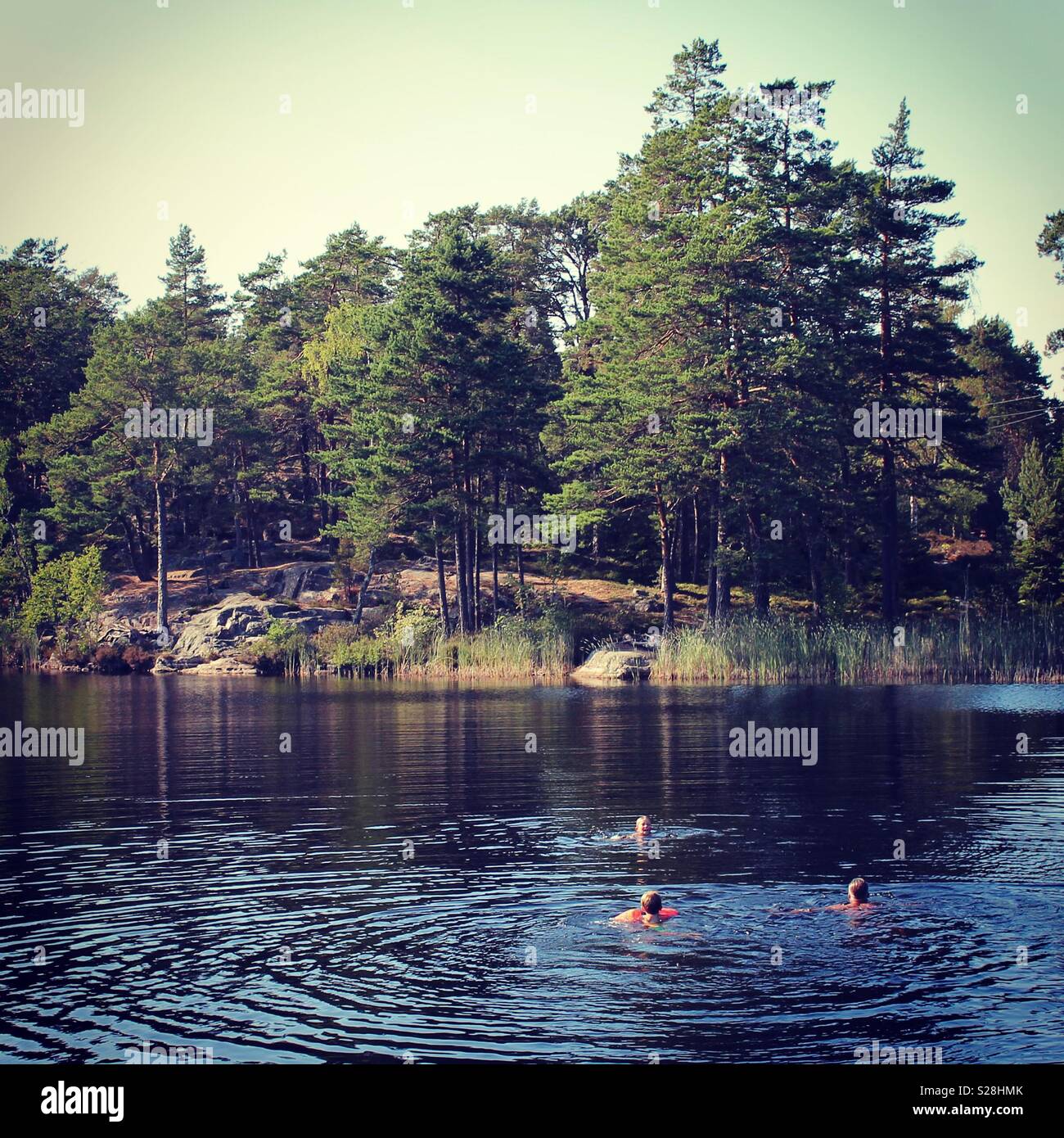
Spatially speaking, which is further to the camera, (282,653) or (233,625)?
(233,625)

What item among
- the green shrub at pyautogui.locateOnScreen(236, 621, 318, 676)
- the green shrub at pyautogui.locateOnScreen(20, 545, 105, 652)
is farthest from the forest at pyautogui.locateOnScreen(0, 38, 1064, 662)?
the green shrub at pyautogui.locateOnScreen(236, 621, 318, 676)

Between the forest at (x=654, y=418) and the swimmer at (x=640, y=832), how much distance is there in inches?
1411

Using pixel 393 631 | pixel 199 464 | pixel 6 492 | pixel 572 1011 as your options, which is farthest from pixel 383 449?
pixel 572 1011

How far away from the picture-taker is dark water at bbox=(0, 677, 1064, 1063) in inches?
460

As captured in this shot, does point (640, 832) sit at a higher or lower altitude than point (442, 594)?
lower

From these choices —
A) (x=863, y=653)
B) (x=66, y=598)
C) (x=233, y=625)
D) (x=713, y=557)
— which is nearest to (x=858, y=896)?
(x=863, y=653)

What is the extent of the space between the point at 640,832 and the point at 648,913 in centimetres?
544

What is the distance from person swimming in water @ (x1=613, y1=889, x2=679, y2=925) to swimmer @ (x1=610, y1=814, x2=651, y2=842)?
4754mm

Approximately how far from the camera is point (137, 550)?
84312mm

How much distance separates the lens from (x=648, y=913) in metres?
14.9

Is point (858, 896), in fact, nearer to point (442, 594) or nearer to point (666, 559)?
point (666, 559)

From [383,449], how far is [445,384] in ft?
14.4

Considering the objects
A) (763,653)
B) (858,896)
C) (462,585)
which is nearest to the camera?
(858,896)
